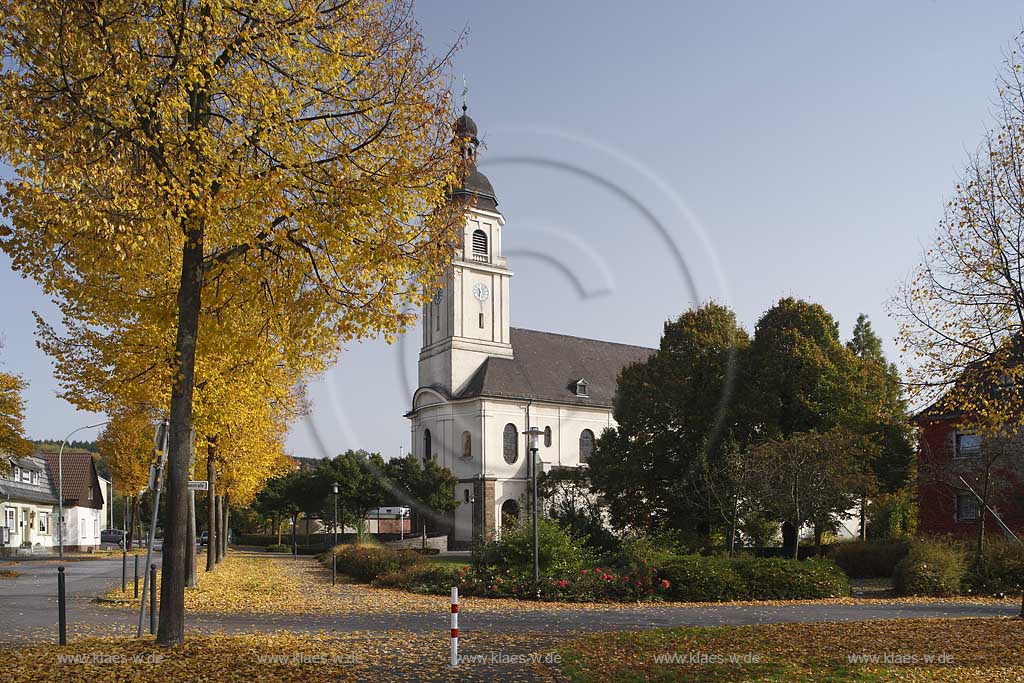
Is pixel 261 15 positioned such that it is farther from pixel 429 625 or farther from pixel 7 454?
pixel 7 454

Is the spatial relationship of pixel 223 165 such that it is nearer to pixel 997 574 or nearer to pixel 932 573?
pixel 932 573

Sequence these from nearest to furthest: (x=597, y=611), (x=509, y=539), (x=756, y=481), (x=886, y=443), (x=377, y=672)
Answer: (x=377, y=672), (x=597, y=611), (x=509, y=539), (x=756, y=481), (x=886, y=443)

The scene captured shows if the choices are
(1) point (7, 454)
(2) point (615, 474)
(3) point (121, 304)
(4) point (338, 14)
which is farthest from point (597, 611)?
(1) point (7, 454)

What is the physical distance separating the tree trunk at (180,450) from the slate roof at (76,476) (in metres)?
63.6

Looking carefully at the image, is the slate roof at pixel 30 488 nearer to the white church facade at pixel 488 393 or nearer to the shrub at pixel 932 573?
the white church facade at pixel 488 393

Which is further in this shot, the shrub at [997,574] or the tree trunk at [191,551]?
the shrub at [997,574]

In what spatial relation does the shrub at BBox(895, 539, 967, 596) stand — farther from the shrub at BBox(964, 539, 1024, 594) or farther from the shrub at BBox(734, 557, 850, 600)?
the shrub at BBox(734, 557, 850, 600)

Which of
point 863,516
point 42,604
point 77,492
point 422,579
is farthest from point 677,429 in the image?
point 77,492

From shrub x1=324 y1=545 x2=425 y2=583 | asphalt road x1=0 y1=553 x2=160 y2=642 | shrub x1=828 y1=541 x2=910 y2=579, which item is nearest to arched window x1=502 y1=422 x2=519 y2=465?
shrub x1=324 y1=545 x2=425 y2=583

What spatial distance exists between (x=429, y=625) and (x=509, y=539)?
782 centimetres

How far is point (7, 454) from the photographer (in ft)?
108

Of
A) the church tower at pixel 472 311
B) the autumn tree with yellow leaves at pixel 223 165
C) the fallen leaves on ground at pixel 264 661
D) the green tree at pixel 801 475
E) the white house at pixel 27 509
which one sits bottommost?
the white house at pixel 27 509

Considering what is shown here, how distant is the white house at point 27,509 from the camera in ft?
173

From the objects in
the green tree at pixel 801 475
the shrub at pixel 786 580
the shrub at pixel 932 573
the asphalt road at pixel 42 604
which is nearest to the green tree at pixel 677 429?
the green tree at pixel 801 475
